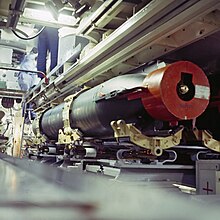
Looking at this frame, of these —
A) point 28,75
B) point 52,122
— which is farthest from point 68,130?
point 28,75

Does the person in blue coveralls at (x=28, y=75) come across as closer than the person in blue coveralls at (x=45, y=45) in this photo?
No

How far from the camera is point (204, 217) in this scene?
387 mm

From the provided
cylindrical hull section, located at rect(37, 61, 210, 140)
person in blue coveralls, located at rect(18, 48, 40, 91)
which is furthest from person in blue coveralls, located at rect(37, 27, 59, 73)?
cylindrical hull section, located at rect(37, 61, 210, 140)

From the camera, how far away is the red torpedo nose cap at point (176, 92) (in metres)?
1.32

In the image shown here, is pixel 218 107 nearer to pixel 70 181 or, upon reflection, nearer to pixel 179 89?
pixel 179 89

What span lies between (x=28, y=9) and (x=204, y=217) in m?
2.41

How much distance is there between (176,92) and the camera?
4.43 ft

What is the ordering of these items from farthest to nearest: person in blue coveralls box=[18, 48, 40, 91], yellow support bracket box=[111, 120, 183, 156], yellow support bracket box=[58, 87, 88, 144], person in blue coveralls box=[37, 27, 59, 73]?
1. person in blue coveralls box=[18, 48, 40, 91]
2. person in blue coveralls box=[37, 27, 59, 73]
3. yellow support bracket box=[58, 87, 88, 144]
4. yellow support bracket box=[111, 120, 183, 156]

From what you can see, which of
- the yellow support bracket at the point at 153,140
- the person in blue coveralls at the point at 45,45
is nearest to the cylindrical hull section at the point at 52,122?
the person in blue coveralls at the point at 45,45

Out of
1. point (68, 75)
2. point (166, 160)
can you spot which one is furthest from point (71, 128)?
point (166, 160)

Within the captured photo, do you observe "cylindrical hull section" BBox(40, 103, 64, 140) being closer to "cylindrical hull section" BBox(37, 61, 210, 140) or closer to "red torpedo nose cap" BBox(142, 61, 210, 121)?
"cylindrical hull section" BBox(37, 61, 210, 140)

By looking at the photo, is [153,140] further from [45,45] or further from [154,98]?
[45,45]

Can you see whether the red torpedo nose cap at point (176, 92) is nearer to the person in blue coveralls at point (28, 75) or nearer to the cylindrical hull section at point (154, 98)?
the cylindrical hull section at point (154, 98)

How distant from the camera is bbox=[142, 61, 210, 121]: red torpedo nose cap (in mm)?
1323
